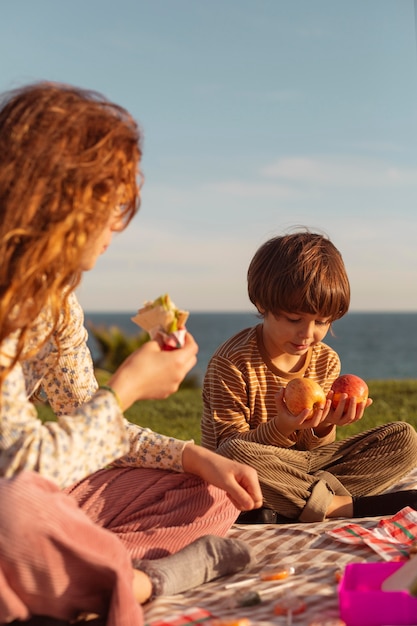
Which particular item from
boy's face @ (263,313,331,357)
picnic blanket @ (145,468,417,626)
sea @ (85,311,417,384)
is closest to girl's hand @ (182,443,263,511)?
picnic blanket @ (145,468,417,626)

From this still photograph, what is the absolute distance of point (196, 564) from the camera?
3.05 m

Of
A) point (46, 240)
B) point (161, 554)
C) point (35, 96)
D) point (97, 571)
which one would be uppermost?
point (35, 96)

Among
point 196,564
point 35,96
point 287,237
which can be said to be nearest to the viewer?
point 35,96

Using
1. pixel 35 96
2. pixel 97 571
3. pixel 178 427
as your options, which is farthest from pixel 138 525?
pixel 178 427

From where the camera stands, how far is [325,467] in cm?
445

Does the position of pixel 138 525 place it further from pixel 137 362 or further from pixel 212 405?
pixel 212 405

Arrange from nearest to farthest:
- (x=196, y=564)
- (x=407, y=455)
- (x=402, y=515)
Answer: (x=196, y=564) → (x=402, y=515) → (x=407, y=455)

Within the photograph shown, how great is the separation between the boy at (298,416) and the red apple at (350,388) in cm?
6

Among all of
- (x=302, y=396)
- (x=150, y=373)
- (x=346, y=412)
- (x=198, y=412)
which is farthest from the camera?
(x=198, y=412)

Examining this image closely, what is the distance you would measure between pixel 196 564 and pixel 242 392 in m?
1.55

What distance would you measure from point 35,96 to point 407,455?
2.77 meters

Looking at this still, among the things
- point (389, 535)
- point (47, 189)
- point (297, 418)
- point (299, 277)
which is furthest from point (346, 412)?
point (47, 189)

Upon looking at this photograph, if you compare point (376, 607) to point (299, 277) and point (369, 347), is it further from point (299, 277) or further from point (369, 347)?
point (369, 347)

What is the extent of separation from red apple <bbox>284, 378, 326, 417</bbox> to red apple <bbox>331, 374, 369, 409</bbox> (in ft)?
0.59
